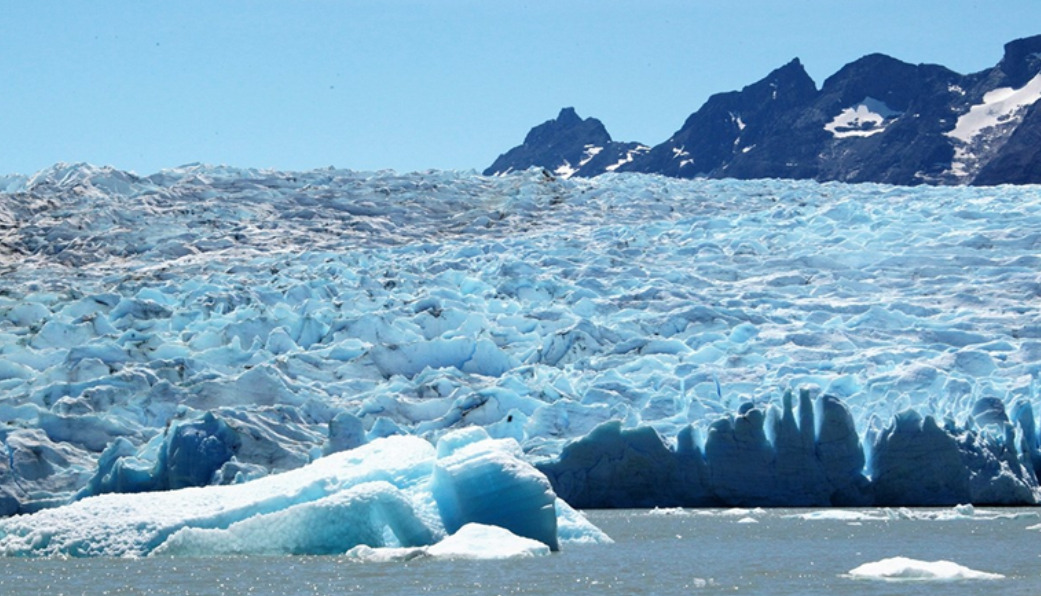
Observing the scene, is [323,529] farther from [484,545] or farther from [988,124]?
[988,124]

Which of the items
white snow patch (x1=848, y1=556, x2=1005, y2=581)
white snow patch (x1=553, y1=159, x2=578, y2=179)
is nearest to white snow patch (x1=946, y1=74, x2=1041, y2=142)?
white snow patch (x1=553, y1=159, x2=578, y2=179)

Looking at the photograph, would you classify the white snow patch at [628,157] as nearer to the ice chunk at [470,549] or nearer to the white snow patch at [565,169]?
the white snow patch at [565,169]

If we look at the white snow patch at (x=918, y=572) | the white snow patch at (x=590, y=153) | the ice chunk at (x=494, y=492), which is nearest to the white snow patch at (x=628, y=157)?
the white snow patch at (x=590, y=153)

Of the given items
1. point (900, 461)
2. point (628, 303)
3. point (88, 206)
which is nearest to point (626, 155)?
point (88, 206)

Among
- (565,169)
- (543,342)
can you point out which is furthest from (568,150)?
(543,342)

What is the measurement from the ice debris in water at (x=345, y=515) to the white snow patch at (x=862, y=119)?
238 ft

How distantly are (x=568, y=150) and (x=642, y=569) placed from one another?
7830 centimetres

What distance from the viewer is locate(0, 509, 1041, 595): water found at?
27.6 feet

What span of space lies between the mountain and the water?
187 feet

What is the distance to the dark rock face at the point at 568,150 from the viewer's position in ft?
273

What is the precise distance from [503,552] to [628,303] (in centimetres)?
1123

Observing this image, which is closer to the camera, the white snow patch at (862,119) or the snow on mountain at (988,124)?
the snow on mountain at (988,124)

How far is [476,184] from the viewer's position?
105ft

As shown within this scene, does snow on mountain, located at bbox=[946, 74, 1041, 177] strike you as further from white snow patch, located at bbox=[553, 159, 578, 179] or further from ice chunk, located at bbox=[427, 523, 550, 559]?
ice chunk, located at bbox=[427, 523, 550, 559]
